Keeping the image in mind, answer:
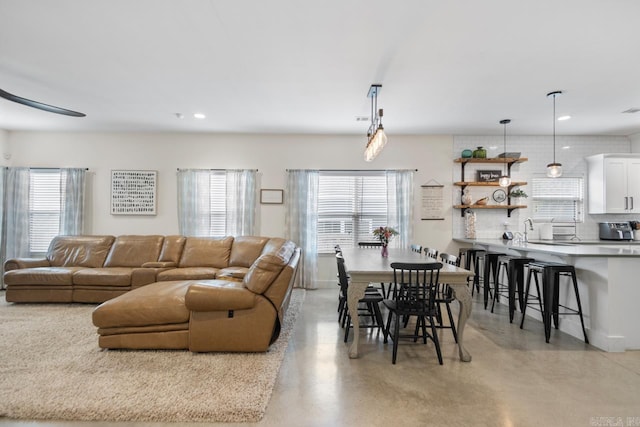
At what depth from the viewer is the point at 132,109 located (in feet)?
14.6

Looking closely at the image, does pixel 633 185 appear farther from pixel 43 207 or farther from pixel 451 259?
pixel 43 207

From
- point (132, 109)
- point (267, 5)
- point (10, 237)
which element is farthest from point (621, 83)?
A: point (10, 237)

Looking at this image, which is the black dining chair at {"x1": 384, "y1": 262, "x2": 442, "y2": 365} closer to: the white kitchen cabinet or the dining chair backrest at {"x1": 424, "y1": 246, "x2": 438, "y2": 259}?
the dining chair backrest at {"x1": 424, "y1": 246, "x2": 438, "y2": 259}

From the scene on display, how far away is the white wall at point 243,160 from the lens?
5.65 m

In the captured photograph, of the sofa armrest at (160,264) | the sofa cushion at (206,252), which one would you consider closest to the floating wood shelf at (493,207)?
the sofa cushion at (206,252)

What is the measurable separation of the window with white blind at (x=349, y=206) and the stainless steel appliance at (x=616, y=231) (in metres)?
3.72

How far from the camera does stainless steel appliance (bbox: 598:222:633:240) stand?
5.25m

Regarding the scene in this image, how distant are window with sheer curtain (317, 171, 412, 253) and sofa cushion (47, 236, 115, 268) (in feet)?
11.6

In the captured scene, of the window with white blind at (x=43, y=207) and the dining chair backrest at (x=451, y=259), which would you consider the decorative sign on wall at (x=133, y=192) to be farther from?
the dining chair backrest at (x=451, y=259)

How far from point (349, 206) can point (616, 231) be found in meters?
4.47

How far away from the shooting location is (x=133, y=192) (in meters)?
5.65

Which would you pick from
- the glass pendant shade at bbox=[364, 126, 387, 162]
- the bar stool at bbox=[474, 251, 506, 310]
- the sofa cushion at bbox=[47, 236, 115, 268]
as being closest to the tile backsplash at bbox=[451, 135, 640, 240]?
the bar stool at bbox=[474, 251, 506, 310]

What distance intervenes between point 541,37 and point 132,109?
4.84 m

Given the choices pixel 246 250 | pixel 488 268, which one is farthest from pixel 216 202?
pixel 488 268
